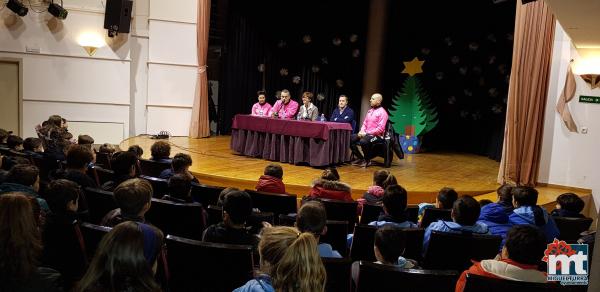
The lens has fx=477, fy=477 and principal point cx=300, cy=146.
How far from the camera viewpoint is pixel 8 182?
3.20m

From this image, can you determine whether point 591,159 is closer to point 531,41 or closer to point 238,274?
point 531,41

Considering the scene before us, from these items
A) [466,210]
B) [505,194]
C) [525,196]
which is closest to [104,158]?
[466,210]

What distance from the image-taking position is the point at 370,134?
24.7 ft

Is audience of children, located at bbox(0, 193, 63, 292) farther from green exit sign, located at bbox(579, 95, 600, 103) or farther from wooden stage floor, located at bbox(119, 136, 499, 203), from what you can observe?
green exit sign, located at bbox(579, 95, 600, 103)

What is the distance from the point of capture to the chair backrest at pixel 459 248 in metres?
2.82

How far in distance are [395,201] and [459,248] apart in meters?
0.47

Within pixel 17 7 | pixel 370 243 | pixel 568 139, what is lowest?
pixel 370 243

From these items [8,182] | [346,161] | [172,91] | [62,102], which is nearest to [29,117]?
[62,102]

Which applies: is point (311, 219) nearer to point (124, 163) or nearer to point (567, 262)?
point (567, 262)

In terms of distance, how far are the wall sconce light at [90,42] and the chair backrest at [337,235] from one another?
7.66m

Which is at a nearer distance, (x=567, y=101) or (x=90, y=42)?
(x=567, y=101)

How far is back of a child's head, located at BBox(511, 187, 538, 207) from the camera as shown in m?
3.56

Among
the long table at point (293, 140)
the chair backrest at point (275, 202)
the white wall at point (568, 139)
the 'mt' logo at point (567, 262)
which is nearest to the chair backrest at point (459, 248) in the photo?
the 'mt' logo at point (567, 262)

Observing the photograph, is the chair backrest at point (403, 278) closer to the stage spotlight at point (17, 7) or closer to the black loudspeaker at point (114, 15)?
the black loudspeaker at point (114, 15)
